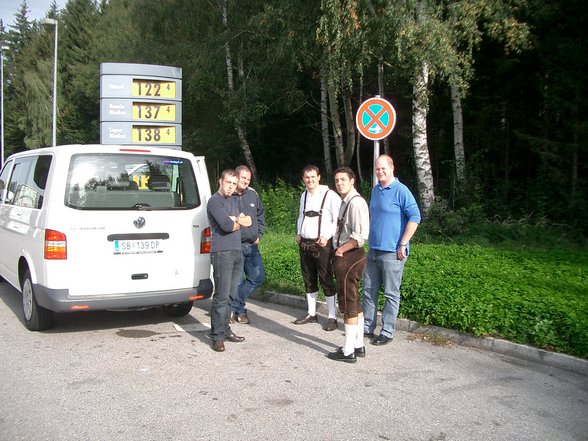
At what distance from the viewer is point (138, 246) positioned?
6.07 meters

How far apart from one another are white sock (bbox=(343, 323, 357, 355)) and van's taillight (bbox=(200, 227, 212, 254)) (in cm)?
201

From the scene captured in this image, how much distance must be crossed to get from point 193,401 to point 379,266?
253cm

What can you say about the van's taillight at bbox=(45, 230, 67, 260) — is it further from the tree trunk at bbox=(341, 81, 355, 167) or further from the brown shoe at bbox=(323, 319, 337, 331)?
the tree trunk at bbox=(341, 81, 355, 167)

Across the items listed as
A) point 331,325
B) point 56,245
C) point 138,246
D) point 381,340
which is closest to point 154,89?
point 138,246

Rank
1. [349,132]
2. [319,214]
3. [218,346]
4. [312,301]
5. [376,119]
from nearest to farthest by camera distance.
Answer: [218,346] → [319,214] → [312,301] → [376,119] → [349,132]

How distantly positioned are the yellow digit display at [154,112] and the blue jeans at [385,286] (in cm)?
860

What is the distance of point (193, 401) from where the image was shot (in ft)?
14.6

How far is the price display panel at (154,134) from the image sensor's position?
13.2m

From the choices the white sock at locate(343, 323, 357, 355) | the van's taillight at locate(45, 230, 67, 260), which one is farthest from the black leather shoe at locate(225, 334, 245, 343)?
the van's taillight at locate(45, 230, 67, 260)

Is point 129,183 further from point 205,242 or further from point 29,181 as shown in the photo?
point 29,181

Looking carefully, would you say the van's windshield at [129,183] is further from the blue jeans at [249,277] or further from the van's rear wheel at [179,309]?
the van's rear wheel at [179,309]

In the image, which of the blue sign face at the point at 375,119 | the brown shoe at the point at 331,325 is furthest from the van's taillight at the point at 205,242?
the blue sign face at the point at 375,119

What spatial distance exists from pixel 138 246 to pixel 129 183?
2.30 feet

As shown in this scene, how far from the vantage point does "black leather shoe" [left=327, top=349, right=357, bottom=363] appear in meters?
5.44
